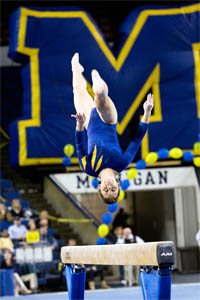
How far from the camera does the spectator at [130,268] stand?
26.1ft

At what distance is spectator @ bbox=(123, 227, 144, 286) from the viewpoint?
7.95m

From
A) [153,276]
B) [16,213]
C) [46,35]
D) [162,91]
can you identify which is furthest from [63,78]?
[153,276]

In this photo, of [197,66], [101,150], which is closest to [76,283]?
[101,150]

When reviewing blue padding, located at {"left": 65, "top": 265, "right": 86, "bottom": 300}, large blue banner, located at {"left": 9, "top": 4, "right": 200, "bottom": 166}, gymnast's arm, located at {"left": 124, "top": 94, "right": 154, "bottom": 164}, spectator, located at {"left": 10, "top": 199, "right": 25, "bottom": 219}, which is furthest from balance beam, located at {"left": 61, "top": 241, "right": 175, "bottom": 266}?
large blue banner, located at {"left": 9, "top": 4, "right": 200, "bottom": 166}

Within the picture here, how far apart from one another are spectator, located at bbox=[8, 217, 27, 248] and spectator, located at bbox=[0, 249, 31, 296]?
0.53 metres

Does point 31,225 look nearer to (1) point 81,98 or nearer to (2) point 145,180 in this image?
(2) point 145,180

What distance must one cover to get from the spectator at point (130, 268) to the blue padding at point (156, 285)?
4171 millimetres

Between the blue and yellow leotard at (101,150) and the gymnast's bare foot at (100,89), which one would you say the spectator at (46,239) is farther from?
the gymnast's bare foot at (100,89)

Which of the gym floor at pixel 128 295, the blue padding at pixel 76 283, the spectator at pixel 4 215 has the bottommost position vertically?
the gym floor at pixel 128 295

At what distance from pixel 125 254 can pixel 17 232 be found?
16.0ft

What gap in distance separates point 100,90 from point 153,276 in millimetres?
1502

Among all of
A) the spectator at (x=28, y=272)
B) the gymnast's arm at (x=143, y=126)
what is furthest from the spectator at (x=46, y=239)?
the gymnast's arm at (x=143, y=126)

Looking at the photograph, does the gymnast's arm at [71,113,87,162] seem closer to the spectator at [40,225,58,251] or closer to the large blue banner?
the spectator at [40,225,58,251]

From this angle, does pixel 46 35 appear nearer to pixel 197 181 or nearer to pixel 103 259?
pixel 197 181
